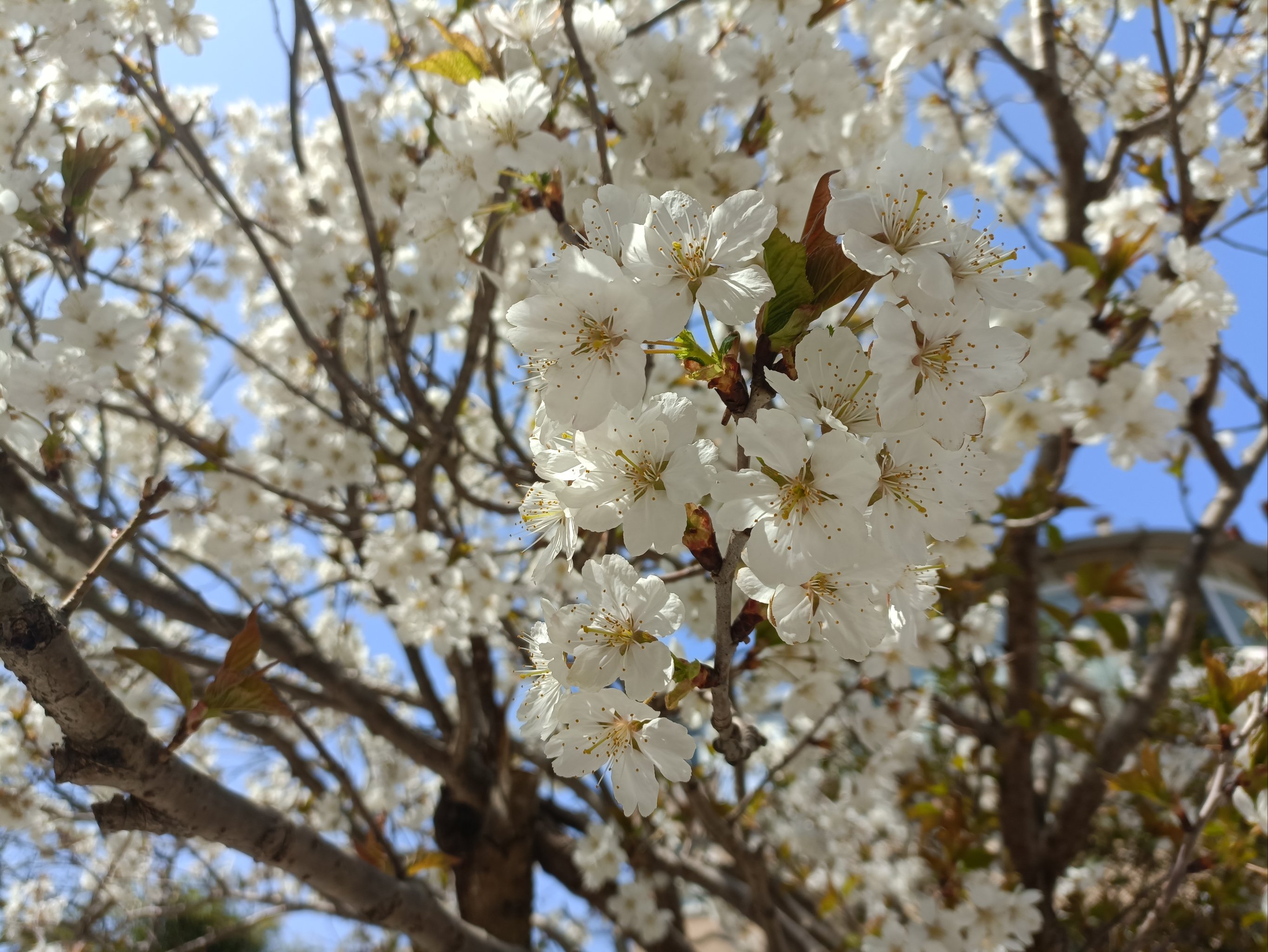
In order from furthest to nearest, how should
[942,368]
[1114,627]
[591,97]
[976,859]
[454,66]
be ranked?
[1114,627]
[976,859]
[454,66]
[591,97]
[942,368]

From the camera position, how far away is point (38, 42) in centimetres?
181

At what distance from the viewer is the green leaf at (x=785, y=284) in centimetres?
75

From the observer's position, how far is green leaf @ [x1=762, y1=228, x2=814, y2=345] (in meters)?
0.75

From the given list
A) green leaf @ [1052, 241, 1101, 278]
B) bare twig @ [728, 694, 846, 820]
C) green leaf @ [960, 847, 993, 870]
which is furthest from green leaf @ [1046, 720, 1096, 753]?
green leaf @ [1052, 241, 1101, 278]

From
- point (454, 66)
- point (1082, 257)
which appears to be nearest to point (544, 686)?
point (454, 66)

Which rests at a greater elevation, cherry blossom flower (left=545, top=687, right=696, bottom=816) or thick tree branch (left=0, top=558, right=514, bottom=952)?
cherry blossom flower (left=545, top=687, right=696, bottom=816)

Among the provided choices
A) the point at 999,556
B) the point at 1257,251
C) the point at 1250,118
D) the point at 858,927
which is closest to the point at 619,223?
the point at 999,556

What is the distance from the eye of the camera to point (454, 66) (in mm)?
1467

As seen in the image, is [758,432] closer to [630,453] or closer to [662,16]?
[630,453]

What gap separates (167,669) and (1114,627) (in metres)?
2.56

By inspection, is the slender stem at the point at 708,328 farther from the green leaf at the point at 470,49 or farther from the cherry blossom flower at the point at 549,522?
the green leaf at the point at 470,49

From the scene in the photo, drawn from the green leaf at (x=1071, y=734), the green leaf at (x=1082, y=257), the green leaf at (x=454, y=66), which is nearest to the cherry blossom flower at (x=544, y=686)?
the green leaf at (x=454, y=66)

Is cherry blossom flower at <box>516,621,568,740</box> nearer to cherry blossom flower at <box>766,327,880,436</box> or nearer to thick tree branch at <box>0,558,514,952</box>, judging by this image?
cherry blossom flower at <box>766,327,880,436</box>

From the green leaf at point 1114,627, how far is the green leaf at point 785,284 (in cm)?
223
